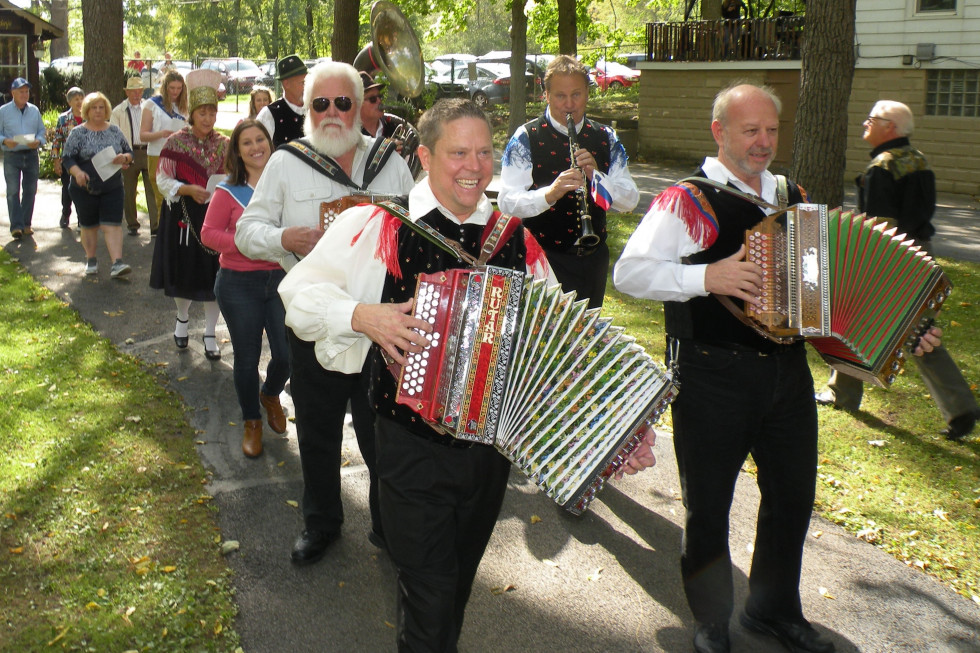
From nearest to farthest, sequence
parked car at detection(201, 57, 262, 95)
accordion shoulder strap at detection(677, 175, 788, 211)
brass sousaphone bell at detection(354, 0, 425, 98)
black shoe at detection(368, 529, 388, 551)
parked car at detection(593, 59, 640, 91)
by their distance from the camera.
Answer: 1. accordion shoulder strap at detection(677, 175, 788, 211)
2. black shoe at detection(368, 529, 388, 551)
3. brass sousaphone bell at detection(354, 0, 425, 98)
4. parked car at detection(593, 59, 640, 91)
5. parked car at detection(201, 57, 262, 95)

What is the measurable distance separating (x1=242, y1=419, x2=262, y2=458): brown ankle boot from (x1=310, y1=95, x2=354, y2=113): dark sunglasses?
2242 millimetres

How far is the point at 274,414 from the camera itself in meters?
6.42

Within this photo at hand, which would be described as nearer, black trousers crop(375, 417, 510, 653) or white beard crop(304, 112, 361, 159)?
black trousers crop(375, 417, 510, 653)

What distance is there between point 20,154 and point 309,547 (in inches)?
403

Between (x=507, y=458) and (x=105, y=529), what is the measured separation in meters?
2.73

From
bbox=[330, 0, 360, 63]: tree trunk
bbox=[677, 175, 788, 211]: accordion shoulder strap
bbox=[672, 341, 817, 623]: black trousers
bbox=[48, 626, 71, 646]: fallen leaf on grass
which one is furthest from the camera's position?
bbox=[330, 0, 360, 63]: tree trunk

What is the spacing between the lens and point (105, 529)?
5.09m

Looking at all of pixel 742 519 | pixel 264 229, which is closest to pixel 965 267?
pixel 742 519

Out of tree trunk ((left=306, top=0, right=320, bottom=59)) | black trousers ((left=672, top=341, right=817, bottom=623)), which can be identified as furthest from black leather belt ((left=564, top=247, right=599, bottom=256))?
tree trunk ((left=306, top=0, right=320, bottom=59))

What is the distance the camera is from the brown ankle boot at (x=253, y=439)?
6.14 m

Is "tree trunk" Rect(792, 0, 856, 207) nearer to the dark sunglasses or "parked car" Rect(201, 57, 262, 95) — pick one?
the dark sunglasses

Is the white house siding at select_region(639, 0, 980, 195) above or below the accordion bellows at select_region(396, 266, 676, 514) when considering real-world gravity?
above

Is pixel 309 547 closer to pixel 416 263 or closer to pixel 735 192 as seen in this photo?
pixel 416 263

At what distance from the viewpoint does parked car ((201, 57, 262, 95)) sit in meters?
40.4
